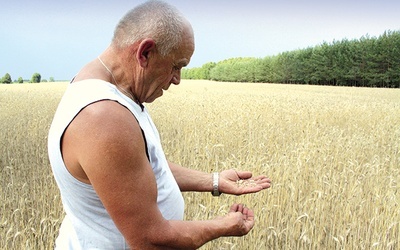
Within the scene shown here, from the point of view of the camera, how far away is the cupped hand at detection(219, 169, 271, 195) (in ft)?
5.53

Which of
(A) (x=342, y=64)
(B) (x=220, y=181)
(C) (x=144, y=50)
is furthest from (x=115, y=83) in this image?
(A) (x=342, y=64)

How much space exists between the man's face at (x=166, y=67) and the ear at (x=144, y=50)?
0.07ft

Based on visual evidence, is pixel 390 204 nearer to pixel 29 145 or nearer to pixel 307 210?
pixel 307 210

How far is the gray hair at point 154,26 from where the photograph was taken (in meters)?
1.07

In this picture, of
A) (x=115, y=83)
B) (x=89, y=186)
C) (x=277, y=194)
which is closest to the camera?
(x=89, y=186)

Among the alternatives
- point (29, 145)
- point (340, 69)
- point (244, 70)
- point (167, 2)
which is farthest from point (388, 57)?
point (167, 2)

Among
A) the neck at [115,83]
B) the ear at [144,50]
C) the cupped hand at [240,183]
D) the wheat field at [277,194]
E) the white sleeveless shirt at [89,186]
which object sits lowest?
the wheat field at [277,194]

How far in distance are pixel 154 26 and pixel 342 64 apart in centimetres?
4909

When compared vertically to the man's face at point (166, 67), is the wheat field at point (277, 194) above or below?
below

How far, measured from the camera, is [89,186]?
3.45 ft

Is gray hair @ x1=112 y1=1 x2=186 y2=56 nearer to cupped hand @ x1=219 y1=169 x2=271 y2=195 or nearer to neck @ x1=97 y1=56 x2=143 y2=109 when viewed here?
neck @ x1=97 y1=56 x2=143 y2=109

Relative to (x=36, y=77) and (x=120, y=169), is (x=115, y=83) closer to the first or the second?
(x=120, y=169)

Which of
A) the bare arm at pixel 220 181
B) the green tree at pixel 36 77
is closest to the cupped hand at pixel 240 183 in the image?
the bare arm at pixel 220 181

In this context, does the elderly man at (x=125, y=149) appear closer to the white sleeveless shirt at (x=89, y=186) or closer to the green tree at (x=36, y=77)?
the white sleeveless shirt at (x=89, y=186)
